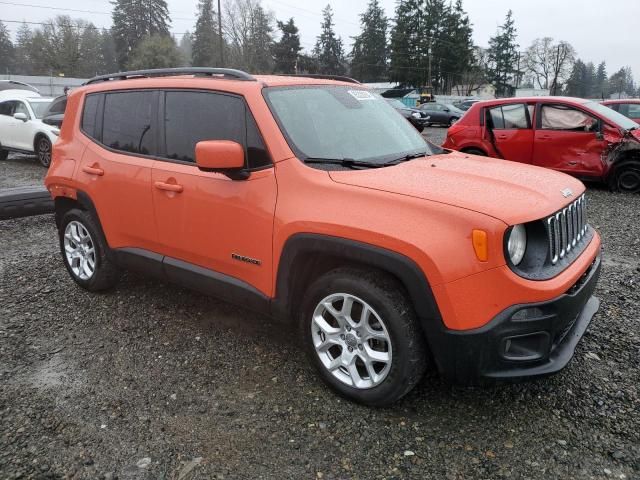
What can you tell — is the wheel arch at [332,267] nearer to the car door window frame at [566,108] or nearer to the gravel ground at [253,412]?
the gravel ground at [253,412]

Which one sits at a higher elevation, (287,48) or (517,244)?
(287,48)

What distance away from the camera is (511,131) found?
30.7 feet

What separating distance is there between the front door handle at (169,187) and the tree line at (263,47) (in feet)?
184

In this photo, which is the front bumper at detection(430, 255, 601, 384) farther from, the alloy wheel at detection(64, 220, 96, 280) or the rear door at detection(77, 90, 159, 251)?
the alloy wheel at detection(64, 220, 96, 280)

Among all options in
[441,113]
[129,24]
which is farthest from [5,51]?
[441,113]

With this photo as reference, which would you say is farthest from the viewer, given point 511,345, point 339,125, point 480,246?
point 339,125

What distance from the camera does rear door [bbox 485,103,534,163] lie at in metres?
9.20

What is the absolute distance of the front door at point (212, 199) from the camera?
10.4 ft

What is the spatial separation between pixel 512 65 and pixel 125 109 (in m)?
84.7

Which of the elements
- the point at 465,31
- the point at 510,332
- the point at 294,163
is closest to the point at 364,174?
the point at 294,163

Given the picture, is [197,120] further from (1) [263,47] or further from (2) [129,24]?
(2) [129,24]

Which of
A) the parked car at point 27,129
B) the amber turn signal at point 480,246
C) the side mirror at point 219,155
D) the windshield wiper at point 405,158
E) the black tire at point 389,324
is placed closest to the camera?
the amber turn signal at point 480,246

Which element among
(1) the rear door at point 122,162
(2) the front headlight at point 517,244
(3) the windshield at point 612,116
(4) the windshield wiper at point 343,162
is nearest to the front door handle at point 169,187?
(1) the rear door at point 122,162

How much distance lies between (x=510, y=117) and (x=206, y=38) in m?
63.7
